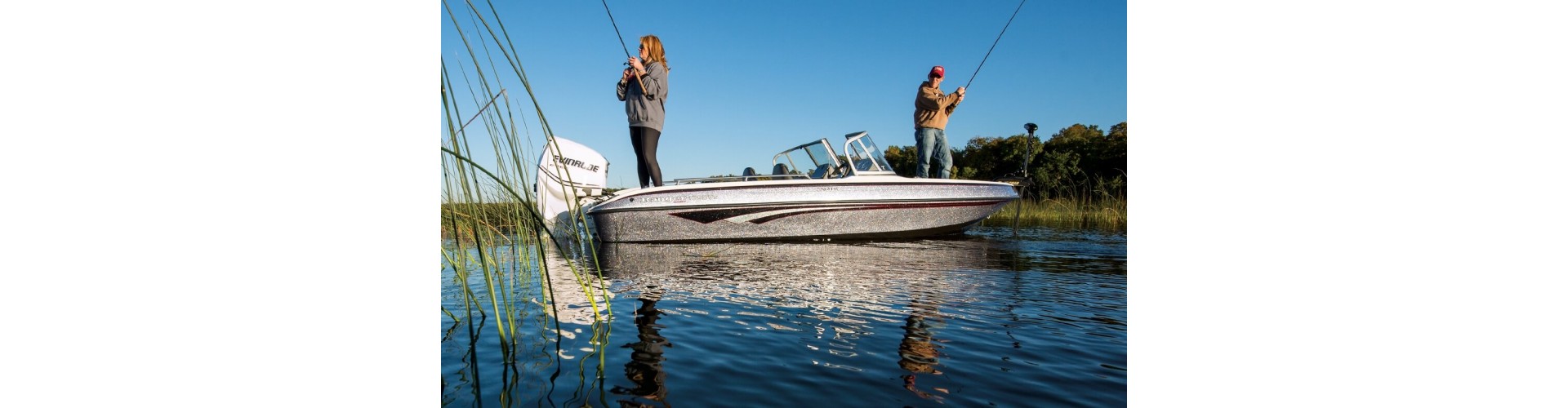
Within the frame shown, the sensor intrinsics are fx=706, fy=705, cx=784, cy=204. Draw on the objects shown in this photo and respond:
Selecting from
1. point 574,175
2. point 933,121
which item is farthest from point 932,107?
point 574,175

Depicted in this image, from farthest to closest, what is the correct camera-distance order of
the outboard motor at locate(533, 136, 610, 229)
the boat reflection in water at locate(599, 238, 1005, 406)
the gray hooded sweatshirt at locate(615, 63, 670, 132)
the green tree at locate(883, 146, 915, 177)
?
the green tree at locate(883, 146, 915, 177)
the outboard motor at locate(533, 136, 610, 229)
the gray hooded sweatshirt at locate(615, 63, 670, 132)
the boat reflection in water at locate(599, 238, 1005, 406)

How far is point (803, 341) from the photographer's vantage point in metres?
1.97

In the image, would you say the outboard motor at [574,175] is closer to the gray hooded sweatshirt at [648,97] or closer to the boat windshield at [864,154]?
the gray hooded sweatshirt at [648,97]

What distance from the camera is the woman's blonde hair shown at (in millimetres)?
5934

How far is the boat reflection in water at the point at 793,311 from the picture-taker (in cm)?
162

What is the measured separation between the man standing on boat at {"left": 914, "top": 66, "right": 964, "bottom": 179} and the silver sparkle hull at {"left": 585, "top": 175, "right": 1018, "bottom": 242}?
0.99ft

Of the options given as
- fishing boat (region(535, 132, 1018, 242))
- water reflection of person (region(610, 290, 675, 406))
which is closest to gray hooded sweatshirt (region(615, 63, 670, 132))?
fishing boat (region(535, 132, 1018, 242))

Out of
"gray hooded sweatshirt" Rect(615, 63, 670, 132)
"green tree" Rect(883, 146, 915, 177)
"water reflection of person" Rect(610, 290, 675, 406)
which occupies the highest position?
"green tree" Rect(883, 146, 915, 177)

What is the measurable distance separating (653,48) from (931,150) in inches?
124

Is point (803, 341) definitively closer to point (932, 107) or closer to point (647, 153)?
point (647, 153)

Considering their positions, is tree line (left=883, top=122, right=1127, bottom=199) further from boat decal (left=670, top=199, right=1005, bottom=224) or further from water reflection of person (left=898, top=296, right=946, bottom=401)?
water reflection of person (left=898, top=296, right=946, bottom=401)

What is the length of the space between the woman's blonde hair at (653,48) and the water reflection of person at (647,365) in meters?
3.94
